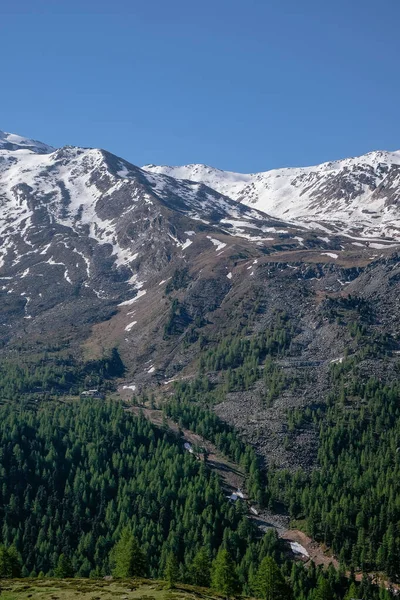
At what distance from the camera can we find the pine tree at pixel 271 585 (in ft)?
329

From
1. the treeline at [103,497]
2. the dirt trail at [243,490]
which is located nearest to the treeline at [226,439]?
the dirt trail at [243,490]

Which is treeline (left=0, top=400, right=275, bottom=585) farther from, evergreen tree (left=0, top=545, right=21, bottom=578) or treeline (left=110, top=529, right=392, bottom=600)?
evergreen tree (left=0, top=545, right=21, bottom=578)

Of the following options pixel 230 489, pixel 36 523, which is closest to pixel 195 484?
pixel 230 489

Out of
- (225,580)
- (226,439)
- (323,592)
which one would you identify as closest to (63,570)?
(225,580)

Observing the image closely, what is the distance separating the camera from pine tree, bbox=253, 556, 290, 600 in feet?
329

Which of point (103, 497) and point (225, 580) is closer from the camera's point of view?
point (225, 580)

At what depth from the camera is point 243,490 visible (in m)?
162

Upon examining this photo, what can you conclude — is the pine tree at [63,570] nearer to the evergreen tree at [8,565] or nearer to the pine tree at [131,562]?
the evergreen tree at [8,565]

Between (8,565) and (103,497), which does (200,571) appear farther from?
(103,497)

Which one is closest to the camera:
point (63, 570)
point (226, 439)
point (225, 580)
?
point (225, 580)

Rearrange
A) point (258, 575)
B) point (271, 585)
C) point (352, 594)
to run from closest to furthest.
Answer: point (271, 585) < point (258, 575) < point (352, 594)

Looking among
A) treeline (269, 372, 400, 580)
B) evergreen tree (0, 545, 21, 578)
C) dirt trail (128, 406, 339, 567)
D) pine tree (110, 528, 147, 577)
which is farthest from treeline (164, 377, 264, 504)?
evergreen tree (0, 545, 21, 578)

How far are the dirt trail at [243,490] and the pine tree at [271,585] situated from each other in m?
35.4

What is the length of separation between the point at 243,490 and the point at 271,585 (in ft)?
204
